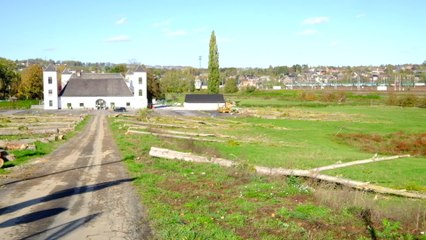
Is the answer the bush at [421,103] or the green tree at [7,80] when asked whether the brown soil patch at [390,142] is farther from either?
the green tree at [7,80]

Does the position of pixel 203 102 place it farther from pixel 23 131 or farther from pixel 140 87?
pixel 23 131

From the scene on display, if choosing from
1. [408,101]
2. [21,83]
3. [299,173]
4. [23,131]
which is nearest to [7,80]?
[21,83]

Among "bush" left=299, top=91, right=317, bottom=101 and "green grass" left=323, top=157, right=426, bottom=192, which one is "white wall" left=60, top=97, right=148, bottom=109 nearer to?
"bush" left=299, top=91, right=317, bottom=101

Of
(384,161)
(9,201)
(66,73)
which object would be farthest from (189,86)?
(9,201)

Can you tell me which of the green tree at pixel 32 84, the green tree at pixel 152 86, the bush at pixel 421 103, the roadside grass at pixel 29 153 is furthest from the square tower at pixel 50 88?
the bush at pixel 421 103

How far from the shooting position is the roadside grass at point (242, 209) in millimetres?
9281

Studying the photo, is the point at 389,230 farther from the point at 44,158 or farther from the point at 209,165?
the point at 44,158

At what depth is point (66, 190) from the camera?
1365 cm

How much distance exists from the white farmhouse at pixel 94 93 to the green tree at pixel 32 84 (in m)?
12.4

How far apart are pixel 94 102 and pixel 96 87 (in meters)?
3.68

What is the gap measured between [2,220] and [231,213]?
222 inches

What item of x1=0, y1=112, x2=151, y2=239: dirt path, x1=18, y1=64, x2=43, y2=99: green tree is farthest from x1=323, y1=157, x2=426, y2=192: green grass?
x1=18, y1=64, x2=43, y2=99: green tree

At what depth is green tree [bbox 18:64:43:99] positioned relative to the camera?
101938 mm

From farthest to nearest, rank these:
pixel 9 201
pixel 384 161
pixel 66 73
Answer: pixel 66 73, pixel 384 161, pixel 9 201
